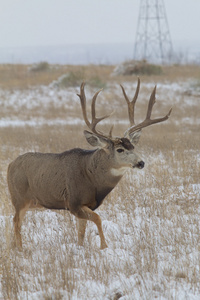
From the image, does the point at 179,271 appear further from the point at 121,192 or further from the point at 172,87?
the point at 172,87

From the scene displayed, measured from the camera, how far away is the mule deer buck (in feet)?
16.0

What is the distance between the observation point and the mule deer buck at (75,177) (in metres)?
4.87

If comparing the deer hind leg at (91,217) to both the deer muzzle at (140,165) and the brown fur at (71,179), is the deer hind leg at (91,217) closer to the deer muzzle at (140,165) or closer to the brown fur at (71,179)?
the brown fur at (71,179)

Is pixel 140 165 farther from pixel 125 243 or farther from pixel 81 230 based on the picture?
pixel 81 230

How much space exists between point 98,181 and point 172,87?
66.3 feet

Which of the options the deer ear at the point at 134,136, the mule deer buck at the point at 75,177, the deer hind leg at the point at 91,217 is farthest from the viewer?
the deer ear at the point at 134,136

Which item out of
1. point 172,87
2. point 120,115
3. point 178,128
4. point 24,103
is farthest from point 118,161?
point 172,87

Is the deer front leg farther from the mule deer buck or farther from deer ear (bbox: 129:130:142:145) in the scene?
deer ear (bbox: 129:130:142:145)

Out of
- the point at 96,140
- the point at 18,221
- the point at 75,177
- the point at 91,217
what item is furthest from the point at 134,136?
the point at 18,221

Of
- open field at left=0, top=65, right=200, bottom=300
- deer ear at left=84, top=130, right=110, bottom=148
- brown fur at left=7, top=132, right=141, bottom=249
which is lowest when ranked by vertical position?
open field at left=0, top=65, right=200, bottom=300

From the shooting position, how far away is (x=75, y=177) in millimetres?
4984

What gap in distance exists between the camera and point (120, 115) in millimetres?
18391

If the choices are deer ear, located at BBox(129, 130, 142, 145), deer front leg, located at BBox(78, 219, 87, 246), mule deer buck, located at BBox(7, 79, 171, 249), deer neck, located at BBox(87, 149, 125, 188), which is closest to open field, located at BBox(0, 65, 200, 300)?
deer front leg, located at BBox(78, 219, 87, 246)

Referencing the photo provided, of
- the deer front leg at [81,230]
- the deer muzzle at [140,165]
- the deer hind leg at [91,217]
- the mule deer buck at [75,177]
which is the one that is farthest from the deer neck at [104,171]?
the deer front leg at [81,230]
